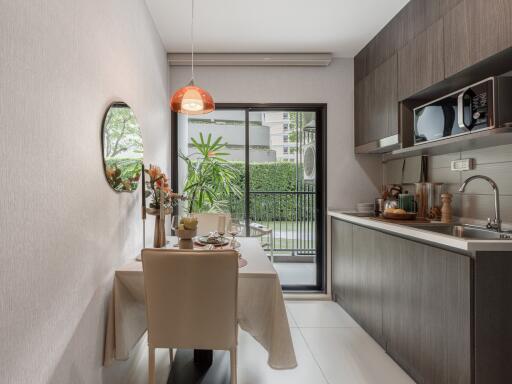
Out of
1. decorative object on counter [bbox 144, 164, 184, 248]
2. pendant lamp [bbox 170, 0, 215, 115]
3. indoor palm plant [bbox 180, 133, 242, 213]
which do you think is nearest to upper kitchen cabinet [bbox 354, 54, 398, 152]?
indoor palm plant [bbox 180, 133, 242, 213]

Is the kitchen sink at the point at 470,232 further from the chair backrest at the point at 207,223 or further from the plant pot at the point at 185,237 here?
the chair backrest at the point at 207,223

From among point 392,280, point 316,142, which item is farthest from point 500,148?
point 316,142

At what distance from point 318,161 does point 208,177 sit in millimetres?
1313

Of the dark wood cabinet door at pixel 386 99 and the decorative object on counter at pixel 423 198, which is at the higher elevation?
the dark wood cabinet door at pixel 386 99

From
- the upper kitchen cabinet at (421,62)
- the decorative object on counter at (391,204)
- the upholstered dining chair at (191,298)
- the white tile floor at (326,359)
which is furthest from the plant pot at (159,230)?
the upper kitchen cabinet at (421,62)

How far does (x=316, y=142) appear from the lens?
3795 mm

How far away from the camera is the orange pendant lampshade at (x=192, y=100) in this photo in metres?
2.21

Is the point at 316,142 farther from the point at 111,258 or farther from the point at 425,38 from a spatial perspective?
the point at 111,258

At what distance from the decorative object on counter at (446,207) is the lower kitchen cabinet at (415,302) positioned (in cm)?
51

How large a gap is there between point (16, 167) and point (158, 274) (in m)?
0.75

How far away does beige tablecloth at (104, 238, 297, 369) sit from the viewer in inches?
64.2

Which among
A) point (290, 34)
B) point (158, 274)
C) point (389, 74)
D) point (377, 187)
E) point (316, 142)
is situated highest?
point (290, 34)

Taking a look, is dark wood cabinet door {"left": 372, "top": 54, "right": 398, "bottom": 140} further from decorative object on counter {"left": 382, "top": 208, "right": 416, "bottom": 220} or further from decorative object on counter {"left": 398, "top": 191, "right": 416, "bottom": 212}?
decorative object on counter {"left": 382, "top": 208, "right": 416, "bottom": 220}

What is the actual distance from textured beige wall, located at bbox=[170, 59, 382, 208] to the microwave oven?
1272 mm
